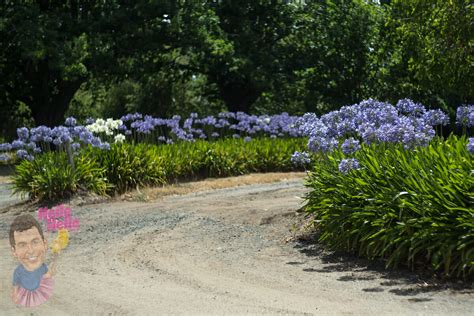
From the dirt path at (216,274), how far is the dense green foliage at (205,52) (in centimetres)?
1254

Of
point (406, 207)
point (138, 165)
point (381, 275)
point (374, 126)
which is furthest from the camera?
point (138, 165)

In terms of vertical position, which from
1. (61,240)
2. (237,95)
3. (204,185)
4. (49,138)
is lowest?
(204,185)

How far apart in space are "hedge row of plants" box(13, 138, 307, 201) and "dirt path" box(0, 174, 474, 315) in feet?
8.01

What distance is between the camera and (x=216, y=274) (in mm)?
7207

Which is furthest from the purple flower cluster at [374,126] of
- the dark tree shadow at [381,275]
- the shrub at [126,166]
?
the shrub at [126,166]

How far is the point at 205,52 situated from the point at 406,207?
63.3ft

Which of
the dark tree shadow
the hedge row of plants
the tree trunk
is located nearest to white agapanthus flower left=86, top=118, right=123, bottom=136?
the hedge row of plants

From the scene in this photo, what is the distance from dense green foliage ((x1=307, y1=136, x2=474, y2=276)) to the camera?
6625 millimetres

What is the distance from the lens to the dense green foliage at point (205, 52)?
23.4 meters

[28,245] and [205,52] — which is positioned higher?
[205,52]

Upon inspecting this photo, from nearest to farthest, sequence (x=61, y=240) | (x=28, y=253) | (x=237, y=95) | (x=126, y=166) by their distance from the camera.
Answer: (x=28, y=253) → (x=61, y=240) → (x=126, y=166) → (x=237, y=95)

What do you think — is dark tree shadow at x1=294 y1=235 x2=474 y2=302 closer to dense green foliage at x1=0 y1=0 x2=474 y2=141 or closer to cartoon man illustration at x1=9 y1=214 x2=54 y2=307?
cartoon man illustration at x1=9 y1=214 x2=54 y2=307

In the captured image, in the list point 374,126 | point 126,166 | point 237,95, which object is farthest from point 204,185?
point 237,95

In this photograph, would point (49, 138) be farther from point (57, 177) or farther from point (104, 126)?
point (104, 126)
